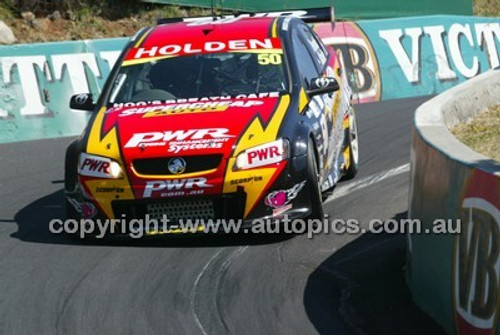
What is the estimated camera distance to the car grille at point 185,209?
843 centimetres

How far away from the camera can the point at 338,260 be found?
805 cm

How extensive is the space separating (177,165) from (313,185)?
104 centimetres

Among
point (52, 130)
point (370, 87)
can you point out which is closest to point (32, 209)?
point (52, 130)

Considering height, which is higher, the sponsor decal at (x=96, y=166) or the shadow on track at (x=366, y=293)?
the sponsor decal at (x=96, y=166)

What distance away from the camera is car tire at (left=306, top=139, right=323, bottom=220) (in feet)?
28.3

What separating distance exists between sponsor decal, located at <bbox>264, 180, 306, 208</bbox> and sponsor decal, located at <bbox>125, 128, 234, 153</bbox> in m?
0.53

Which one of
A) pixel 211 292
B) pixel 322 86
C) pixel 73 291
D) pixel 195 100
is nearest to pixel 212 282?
pixel 211 292

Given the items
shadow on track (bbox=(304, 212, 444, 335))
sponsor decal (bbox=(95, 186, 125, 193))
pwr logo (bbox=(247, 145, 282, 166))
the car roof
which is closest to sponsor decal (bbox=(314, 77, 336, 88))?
the car roof

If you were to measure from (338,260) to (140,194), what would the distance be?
1536 mm

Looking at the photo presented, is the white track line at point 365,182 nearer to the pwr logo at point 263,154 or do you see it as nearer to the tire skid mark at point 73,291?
the pwr logo at point 263,154

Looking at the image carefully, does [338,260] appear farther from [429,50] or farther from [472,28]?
[472,28]

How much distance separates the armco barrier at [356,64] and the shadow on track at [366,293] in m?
7.47

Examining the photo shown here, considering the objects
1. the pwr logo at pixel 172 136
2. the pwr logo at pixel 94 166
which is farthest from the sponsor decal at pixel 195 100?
the pwr logo at pixel 94 166

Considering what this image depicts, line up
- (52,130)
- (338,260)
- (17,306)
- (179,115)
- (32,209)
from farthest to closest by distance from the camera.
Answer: (52,130) < (32,209) < (179,115) < (338,260) < (17,306)
